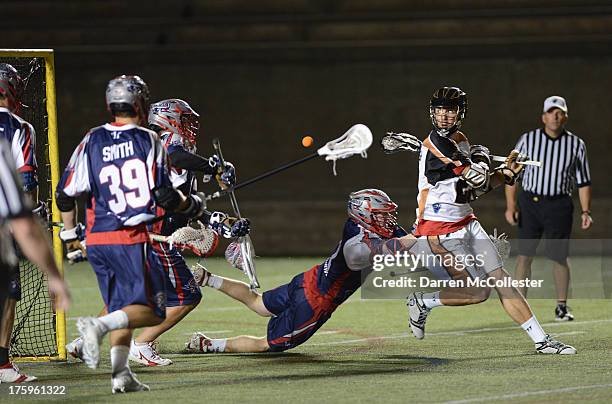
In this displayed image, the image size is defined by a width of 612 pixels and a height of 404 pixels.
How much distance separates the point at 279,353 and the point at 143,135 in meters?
2.15

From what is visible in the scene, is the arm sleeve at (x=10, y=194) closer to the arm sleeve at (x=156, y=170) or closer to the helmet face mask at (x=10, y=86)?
the arm sleeve at (x=156, y=170)

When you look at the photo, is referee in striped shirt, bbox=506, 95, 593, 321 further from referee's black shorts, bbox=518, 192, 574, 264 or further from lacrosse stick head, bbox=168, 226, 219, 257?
lacrosse stick head, bbox=168, 226, 219, 257

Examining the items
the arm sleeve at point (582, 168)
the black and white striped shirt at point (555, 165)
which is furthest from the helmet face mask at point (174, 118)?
the arm sleeve at point (582, 168)

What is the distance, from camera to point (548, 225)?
31.1 feet

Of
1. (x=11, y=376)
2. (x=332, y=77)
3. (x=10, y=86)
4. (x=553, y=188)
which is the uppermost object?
(x=332, y=77)

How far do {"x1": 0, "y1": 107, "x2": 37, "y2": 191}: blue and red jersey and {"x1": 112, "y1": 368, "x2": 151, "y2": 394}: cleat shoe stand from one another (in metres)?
1.32

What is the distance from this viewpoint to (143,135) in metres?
5.91

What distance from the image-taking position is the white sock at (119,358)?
5871mm

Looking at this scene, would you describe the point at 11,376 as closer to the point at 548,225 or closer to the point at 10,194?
the point at 10,194

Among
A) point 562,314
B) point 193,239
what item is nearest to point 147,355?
point 193,239

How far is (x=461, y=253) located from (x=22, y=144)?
2668mm

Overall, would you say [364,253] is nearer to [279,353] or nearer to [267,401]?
[279,353]

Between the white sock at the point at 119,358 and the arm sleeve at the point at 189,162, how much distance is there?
4.98 feet

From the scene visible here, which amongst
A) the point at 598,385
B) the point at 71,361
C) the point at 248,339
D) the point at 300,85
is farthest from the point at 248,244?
the point at 300,85
